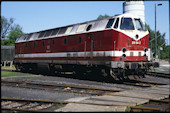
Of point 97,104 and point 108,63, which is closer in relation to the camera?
point 97,104

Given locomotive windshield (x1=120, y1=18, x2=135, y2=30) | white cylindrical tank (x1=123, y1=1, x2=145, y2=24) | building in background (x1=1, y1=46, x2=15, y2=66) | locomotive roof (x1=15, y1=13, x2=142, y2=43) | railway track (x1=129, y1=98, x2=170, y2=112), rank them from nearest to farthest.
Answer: railway track (x1=129, y1=98, x2=170, y2=112) → locomotive windshield (x1=120, y1=18, x2=135, y2=30) → locomotive roof (x1=15, y1=13, x2=142, y2=43) → building in background (x1=1, y1=46, x2=15, y2=66) → white cylindrical tank (x1=123, y1=1, x2=145, y2=24)

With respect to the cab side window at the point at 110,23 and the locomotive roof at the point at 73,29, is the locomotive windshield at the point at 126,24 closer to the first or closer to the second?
the locomotive roof at the point at 73,29

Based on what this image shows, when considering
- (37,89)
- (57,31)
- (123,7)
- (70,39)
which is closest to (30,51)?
(57,31)

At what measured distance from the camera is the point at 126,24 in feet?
47.3

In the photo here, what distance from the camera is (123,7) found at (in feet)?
159

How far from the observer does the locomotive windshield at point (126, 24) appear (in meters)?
14.2

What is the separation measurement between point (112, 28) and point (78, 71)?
4.96 meters

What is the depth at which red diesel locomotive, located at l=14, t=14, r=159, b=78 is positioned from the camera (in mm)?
14000

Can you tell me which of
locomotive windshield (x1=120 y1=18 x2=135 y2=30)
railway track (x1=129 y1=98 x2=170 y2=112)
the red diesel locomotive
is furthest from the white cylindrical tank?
railway track (x1=129 y1=98 x2=170 y2=112)

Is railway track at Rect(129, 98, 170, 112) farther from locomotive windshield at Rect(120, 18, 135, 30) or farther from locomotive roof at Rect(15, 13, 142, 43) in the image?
locomotive roof at Rect(15, 13, 142, 43)

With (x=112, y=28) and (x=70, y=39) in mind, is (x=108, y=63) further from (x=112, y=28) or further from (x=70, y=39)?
(x=70, y=39)

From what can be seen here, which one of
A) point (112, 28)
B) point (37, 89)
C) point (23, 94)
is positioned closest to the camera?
point (23, 94)

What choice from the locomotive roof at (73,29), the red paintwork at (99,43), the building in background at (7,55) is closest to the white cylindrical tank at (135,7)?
the building in background at (7,55)

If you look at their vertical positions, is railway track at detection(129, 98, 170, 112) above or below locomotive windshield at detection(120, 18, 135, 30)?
below
